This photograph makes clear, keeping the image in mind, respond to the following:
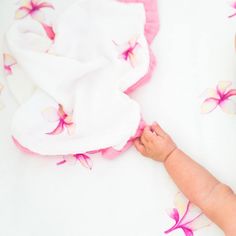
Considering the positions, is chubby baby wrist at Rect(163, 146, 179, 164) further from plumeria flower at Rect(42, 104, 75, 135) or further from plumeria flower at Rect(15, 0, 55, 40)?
plumeria flower at Rect(15, 0, 55, 40)

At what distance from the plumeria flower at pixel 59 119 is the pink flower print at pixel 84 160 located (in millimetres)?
47

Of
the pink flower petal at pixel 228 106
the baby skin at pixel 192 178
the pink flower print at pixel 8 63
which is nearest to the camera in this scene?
the baby skin at pixel 192 178

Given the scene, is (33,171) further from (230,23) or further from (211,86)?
(230,23)

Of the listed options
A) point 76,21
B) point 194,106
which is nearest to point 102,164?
point 194,106

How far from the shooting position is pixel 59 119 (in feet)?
3.23

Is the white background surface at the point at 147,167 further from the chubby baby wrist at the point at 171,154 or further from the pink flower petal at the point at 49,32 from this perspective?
the pink flower petal at the point at 49,32

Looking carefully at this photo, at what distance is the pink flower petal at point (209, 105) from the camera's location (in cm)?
96

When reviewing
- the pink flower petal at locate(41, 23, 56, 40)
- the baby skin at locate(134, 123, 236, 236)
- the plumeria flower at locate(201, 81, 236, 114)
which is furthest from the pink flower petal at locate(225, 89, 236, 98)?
the pink flower petal at locate(41, 23, 56, 40)

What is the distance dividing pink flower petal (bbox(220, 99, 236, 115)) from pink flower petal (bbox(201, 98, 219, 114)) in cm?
1

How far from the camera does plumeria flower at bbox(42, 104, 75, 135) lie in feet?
3.18

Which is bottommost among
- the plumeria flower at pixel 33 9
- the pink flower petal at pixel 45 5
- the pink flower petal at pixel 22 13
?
the pink flower petal at pixel 22 13

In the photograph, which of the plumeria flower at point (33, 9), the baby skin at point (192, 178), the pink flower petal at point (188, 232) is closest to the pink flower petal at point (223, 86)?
the baby skin at point (192, 178)

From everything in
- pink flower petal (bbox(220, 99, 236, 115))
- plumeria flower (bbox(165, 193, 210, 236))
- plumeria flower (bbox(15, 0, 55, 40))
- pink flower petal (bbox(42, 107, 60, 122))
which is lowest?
pink flower petal (bbox(42, 107, 60, 122))

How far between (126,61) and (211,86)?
6.9 inches
